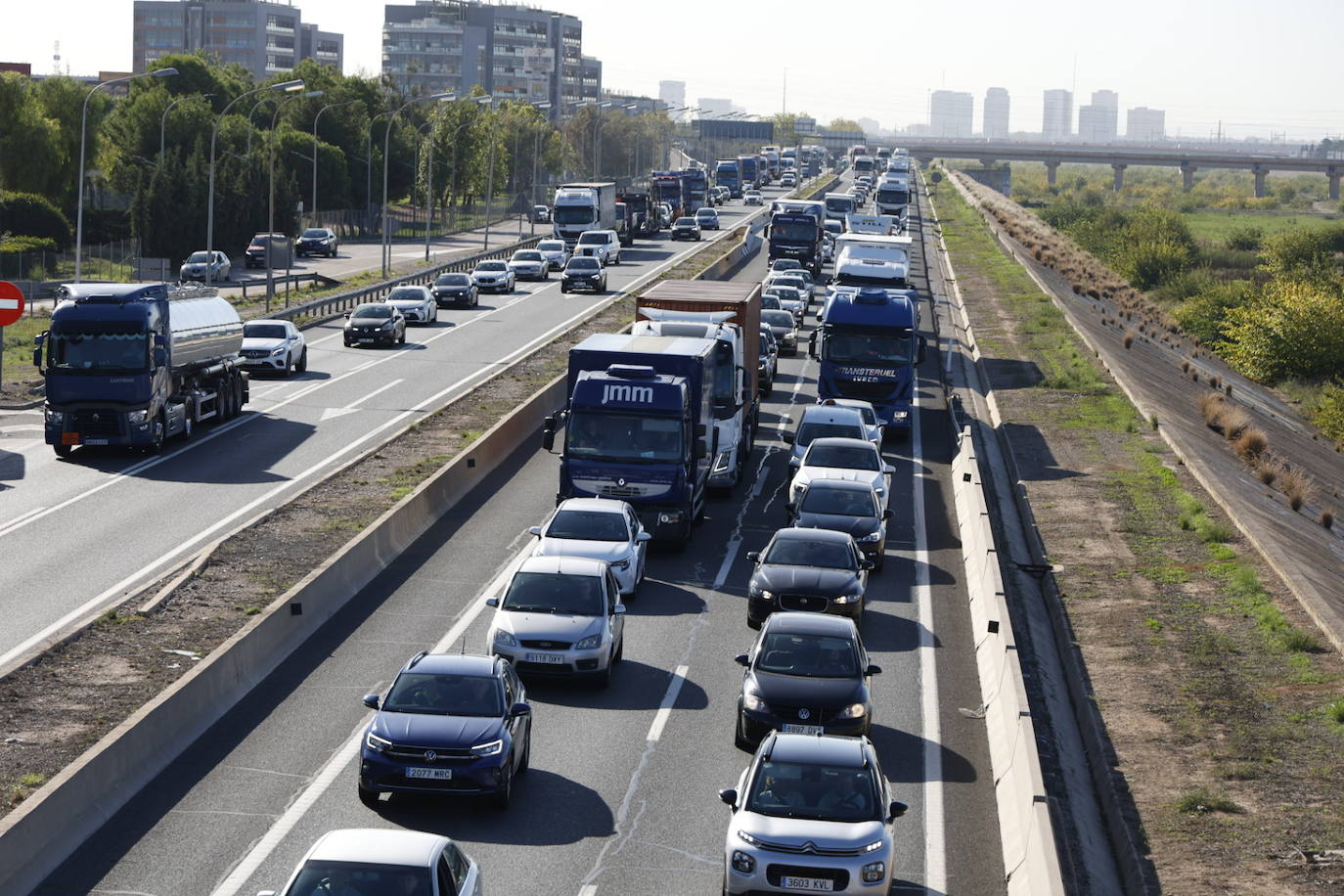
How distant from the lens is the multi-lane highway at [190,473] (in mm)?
27328

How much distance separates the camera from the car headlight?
16.9 meters

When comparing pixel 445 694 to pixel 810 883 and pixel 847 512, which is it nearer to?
pixel 810 883

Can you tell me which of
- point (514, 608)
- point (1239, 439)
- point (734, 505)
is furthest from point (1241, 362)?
point (514, 608)

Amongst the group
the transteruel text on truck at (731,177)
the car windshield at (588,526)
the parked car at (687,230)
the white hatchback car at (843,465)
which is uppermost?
the transteruel text on truck at (731,177)

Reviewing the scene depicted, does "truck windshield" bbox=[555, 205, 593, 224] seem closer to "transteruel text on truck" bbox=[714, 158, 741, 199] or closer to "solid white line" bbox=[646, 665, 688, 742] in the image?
"solid white line" bbox=[646, 665, 688, 742]

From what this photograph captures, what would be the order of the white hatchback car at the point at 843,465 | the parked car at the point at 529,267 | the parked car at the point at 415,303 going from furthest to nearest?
the parked car at the point at 529,267 < the parked car at the point at 415,303 < the white hatchback car at the point at 843,465

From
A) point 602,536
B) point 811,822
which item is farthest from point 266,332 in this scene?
point 811,822

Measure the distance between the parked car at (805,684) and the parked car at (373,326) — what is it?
39364 mm

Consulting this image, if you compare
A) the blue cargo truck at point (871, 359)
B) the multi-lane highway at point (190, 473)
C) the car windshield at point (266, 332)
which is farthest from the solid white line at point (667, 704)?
the car windshield at point (266, 332)

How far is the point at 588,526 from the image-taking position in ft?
89.0

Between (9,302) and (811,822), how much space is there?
37268 millimetres

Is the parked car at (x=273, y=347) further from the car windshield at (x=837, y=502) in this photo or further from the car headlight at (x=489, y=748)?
the car headlight at (x=489, y=748)

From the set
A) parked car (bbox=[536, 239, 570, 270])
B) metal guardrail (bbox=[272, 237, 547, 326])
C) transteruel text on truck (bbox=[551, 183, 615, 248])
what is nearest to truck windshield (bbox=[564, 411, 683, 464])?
metal guardrail (bbox=[272, 237, 547, 326])

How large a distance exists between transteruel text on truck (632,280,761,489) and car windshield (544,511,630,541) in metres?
7.72
